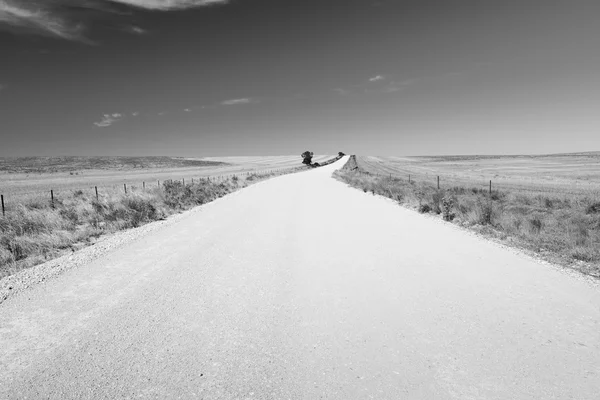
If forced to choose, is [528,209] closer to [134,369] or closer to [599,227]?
[599,227]

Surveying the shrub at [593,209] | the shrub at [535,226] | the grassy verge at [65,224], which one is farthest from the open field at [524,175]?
the grassy verge at [65,224]

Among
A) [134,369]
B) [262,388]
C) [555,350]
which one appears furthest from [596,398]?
[134,369]

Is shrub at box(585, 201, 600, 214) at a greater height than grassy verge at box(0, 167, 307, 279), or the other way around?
grassy verge at box(0, 167, 307, 279)

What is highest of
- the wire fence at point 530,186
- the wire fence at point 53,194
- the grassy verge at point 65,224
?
the wire fence at point 53,194

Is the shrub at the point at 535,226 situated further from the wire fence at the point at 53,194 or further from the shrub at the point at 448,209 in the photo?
the wire fence at the point at 53,194

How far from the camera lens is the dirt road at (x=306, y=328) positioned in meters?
3.01

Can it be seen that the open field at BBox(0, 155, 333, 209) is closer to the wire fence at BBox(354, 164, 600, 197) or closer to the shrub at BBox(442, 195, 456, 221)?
the shrub at BBox(442, 195, 456, 221)

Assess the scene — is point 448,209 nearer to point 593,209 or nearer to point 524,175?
point 593,209

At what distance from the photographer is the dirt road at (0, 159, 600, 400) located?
3.01 meters

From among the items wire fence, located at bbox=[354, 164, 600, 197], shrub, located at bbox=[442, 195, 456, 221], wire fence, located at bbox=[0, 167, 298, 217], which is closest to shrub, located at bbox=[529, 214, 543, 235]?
shrub, located at bbox=[442, 195, 456, 221]

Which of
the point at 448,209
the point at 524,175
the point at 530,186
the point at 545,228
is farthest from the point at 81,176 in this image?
the point at 524,175

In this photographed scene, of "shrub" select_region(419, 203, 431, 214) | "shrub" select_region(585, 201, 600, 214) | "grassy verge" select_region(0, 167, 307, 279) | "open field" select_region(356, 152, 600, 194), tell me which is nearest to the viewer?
"grassy verge" select_region(0, 167, 307, 279)

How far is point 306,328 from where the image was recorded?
4.01m

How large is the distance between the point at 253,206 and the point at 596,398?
45.0 ft
